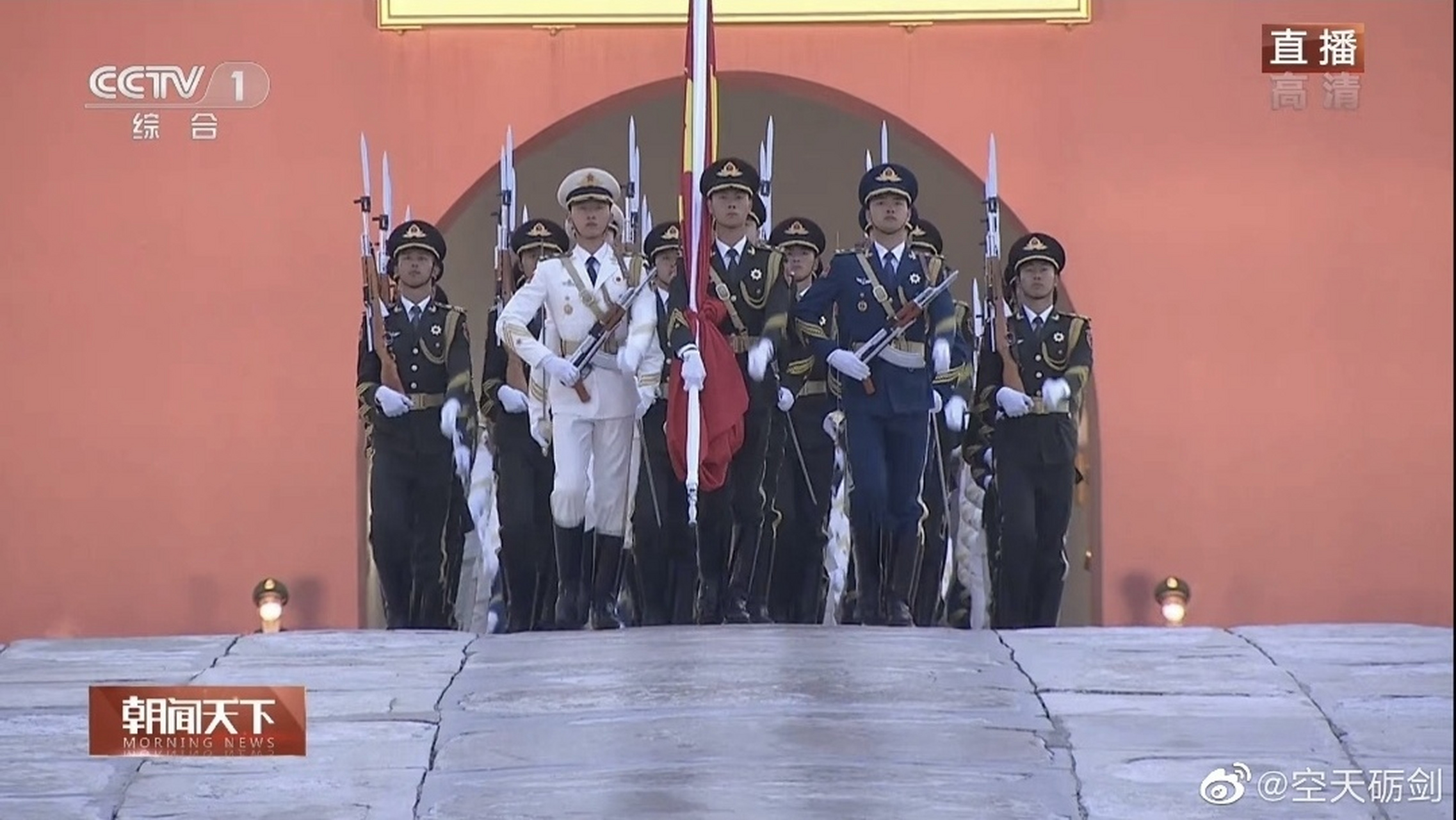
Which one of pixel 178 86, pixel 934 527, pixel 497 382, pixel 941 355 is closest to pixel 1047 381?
pixel 941 355

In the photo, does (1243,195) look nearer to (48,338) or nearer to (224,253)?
(224,253)

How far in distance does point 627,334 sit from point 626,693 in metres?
1.70

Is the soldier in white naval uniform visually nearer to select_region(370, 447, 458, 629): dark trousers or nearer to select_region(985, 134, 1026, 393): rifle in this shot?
select_region(370, 447, 458, 629): dark trousers

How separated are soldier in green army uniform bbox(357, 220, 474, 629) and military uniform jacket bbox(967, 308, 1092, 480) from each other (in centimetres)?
171

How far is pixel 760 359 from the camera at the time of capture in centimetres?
851

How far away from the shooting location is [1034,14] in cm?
1119

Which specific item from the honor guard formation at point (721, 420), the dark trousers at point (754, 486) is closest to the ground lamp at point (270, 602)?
the honor guard formation at point (721, 420)

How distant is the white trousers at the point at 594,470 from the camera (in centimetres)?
859

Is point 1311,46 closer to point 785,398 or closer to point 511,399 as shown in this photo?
point 785,398

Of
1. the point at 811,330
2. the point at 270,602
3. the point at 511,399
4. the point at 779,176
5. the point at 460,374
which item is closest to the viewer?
the point at 811,330

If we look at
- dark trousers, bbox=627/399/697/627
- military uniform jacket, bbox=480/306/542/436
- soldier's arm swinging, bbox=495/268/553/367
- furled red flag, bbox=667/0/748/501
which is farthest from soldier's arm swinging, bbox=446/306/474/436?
furled red flag, bbox=667/0/748/501

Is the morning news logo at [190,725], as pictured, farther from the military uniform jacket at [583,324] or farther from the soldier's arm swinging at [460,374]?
the soldier's arm swinging at [460,374]

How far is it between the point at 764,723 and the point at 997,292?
2.67 meters

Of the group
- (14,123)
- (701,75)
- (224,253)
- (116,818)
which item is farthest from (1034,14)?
(116,818)
